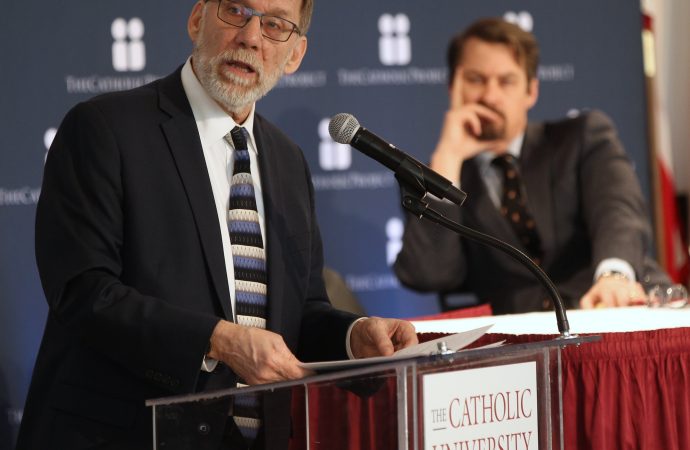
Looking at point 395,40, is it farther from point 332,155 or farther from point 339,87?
point 332,155

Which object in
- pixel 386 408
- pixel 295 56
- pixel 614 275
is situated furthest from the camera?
pixel 614 275

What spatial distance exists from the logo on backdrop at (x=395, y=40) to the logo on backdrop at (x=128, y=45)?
1063 mm

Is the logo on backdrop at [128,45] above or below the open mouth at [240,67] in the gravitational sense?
above

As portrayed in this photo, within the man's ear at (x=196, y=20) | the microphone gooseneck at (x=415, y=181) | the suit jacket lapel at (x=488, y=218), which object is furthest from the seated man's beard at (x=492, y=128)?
the microphone gooseneck at (x=415, y=181)

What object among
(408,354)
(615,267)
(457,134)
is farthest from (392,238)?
(408,354)

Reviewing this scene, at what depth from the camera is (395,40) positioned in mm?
4984

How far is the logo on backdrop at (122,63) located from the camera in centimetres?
452

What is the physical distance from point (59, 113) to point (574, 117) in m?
2.33

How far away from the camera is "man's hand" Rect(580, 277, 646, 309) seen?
13.0 feet

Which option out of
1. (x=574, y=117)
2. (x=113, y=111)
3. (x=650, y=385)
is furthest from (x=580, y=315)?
(x=574, y=117)

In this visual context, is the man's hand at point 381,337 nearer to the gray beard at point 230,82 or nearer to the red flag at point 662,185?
the gray beard at point 230,82

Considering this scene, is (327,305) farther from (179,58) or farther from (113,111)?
(179,58)

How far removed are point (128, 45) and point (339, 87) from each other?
0.93m

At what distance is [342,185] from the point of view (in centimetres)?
491
